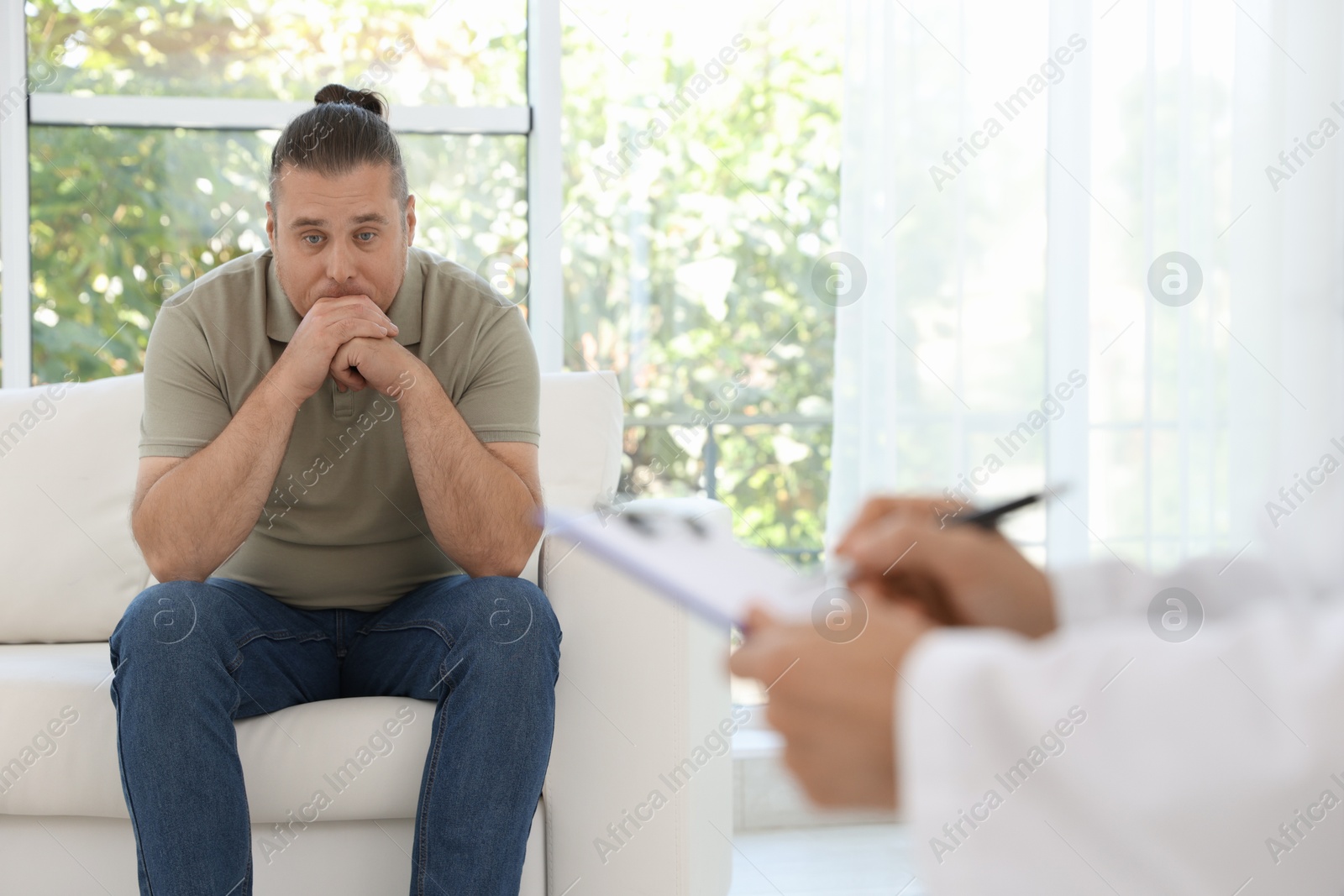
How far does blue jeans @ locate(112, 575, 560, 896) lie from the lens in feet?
3.82

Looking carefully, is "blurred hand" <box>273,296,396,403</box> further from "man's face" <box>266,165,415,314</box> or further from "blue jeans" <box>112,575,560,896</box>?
"blue jeans" <box>112,575,560,896</box>

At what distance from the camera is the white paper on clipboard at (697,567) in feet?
1.68

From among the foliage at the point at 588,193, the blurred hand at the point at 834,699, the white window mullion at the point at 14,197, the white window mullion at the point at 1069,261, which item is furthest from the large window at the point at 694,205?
the blurred hand at the point at 834,699

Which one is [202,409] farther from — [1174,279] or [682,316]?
[1174,279]

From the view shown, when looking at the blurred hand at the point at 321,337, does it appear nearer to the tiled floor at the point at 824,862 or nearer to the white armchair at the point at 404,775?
the white armchair at the point at 404,775

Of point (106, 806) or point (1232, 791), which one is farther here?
point (106, 806)

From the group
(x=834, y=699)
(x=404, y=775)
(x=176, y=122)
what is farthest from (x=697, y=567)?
(x=176, y=122)

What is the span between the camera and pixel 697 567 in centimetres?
55

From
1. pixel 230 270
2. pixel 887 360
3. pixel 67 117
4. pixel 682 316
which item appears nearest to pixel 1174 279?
pixel 887 360

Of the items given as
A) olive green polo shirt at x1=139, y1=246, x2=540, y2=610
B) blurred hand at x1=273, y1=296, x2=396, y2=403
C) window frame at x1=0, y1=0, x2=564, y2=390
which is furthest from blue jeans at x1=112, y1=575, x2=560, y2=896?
window frame at x1=0, y1=0, x2=564, y2=390

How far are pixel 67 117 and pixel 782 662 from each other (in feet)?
8.05

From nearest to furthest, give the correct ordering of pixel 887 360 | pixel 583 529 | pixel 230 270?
pixel 583 529
pixel 230 270
pixel 887 360

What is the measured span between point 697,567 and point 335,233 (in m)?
1.08

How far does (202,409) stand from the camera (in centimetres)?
143
